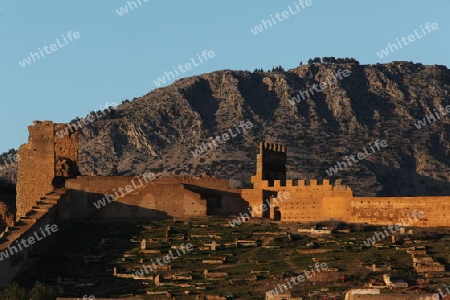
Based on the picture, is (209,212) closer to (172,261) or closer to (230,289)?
(172,261)

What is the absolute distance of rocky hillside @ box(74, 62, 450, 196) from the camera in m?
151

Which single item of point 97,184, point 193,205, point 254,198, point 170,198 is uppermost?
point 97,184

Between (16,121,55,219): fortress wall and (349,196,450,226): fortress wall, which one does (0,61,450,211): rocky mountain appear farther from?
(349,196,450,226): fortress wall

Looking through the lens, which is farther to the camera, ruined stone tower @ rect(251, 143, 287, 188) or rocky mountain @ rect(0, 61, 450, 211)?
rocky mountain @ rect(0, 61, 450, 211)

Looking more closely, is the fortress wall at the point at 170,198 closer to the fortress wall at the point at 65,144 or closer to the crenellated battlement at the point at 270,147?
the fortress wall at the point at 65,144

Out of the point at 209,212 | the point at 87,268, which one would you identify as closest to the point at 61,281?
the point at 87,268

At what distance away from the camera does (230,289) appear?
6981cm

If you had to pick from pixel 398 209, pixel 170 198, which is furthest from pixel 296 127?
pixel 398 209

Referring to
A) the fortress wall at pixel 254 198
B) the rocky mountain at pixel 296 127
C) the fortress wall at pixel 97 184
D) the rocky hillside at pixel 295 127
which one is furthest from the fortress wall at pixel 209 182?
the rocky mountain at pixel 296 127

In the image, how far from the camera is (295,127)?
16112 centimetres

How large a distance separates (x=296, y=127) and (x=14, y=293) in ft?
309

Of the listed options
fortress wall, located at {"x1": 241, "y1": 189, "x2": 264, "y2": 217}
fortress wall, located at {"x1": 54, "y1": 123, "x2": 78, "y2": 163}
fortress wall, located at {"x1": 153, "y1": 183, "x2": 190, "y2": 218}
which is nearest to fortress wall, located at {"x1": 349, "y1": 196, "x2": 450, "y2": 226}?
fortress wall, located at {"x1": 241, "y1": 189, "x2": 264, "y2": 217}

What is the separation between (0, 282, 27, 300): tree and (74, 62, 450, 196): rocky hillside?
71.7 metres

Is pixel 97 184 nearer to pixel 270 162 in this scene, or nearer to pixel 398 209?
pixel 270 162
